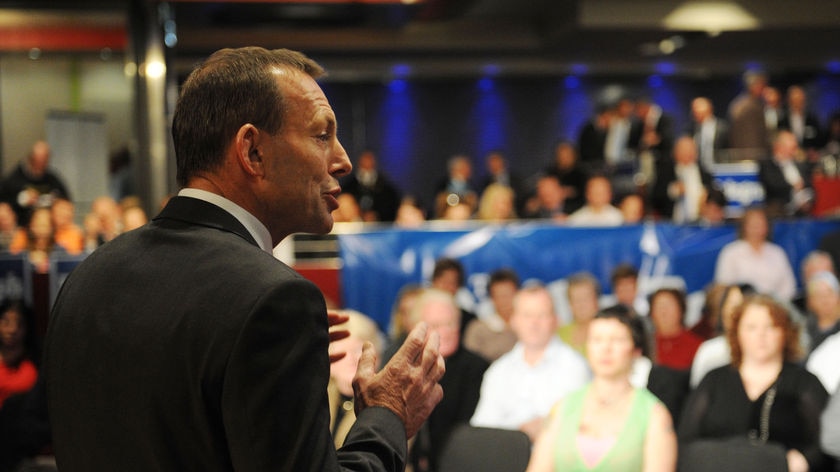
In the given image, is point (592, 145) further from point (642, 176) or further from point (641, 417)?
point (641, 417)

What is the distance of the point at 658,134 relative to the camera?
12.2m

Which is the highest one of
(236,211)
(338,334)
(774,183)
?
(236,211)

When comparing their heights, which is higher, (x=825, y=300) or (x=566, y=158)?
(x=566, y=158)

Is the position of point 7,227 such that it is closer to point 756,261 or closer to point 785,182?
point 756,261

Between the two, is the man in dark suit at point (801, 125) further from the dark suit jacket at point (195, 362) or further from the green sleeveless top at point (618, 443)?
the dark suit jacket at point (195, 362)

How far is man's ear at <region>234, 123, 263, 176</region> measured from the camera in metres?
1.35

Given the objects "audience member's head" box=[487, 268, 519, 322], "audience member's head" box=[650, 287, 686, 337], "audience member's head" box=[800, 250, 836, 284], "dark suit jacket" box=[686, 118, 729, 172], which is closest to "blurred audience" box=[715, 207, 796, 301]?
"audience member's head" box=[800, 250, 836, 284]

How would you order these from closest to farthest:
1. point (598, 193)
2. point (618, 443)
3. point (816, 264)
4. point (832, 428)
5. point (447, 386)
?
point (618, 443)
point (832, 428)
point (447, 386)
point (816, 264)
point (598, 193)

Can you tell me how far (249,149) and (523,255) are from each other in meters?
6.25

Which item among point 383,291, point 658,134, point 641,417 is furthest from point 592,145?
point 641,417

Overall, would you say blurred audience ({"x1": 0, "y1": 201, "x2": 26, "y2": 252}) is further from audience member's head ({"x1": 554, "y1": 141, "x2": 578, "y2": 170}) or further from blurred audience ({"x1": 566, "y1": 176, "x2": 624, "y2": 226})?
audience member's head ({"x1": 554, "y1": 141, "x2": 578, "y2": 170})

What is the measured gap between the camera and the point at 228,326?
1211 mm

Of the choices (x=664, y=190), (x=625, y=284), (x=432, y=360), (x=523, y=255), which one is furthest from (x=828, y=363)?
(x=664, y=190)

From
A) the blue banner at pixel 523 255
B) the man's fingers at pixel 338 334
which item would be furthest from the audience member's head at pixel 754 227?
the man's fingers at pixel 338 334
